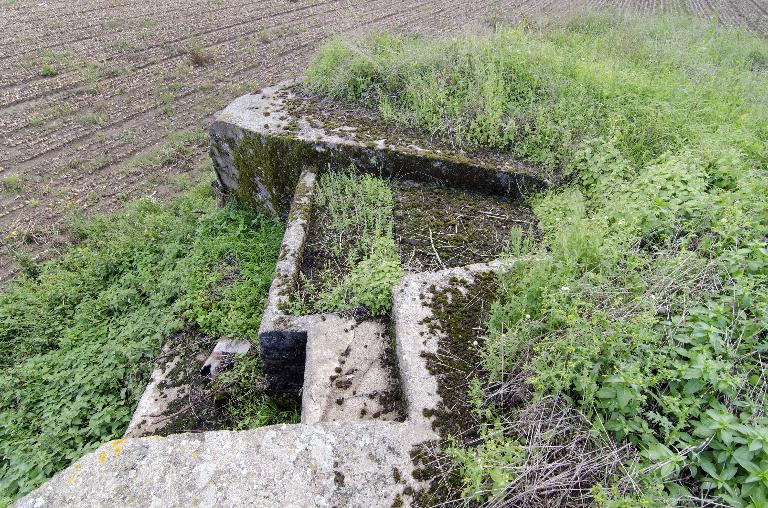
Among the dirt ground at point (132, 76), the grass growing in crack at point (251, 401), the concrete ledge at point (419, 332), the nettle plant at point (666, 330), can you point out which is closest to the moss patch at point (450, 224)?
the concrete ledge at point (419, 332)

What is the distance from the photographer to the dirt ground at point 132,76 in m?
8.21

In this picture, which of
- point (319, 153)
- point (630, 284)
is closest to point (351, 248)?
point (319, 153)

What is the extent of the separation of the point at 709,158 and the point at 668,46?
23.0ft

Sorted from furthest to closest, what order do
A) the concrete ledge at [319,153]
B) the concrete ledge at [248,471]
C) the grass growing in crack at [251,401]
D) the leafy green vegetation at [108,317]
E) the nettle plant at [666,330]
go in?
the concrete ledge at [319,153], the leafy green vegetation at [108,317], the grass growing in crack at [251,401], the concrete ledge at [248,471], the nettle plant at [666,330]

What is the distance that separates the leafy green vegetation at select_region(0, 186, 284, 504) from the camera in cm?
435

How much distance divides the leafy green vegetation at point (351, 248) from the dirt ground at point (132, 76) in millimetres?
3876

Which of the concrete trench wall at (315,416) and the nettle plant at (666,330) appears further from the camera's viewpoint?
the concrete trench wall at (315,416)

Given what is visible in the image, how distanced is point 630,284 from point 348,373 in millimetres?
1964

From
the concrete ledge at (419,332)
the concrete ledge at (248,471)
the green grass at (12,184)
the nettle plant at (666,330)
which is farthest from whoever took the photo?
the green grass at (12,184)

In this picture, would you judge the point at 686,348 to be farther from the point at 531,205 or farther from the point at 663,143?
the point at 663,143

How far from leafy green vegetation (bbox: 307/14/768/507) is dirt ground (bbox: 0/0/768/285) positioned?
11.6 ft

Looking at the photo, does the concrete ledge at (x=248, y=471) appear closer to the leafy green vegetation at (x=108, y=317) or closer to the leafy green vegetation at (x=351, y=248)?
the leafy green vegetation at (x=351, y=248)

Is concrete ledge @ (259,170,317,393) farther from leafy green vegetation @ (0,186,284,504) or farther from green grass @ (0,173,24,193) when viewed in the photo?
green grass @ (0,173,24,193)

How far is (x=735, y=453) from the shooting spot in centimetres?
189
